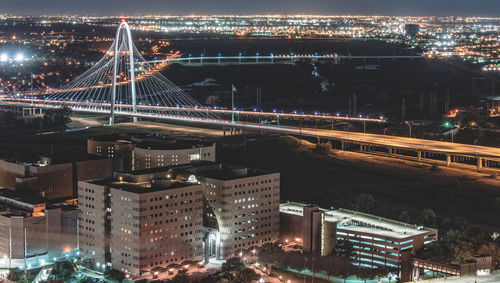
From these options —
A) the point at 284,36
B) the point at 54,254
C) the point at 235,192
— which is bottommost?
the point at 54,254

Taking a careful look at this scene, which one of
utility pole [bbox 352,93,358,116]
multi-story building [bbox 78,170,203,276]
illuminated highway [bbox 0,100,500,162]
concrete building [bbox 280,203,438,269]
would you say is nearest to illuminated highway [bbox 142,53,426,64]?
utility pole [bbox 352,93,358,116]

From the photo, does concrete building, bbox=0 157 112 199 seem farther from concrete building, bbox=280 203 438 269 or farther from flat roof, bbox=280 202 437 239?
concrete building, bbox=280 203 438 269

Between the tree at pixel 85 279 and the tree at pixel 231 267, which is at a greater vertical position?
the tree at pixel 231 267

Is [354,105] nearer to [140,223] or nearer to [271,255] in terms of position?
[271,255]

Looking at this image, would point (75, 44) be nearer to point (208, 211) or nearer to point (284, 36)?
point (284, 36)

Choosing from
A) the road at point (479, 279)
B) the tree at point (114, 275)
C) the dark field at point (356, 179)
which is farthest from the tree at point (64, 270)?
the dark field at point (356, 179)

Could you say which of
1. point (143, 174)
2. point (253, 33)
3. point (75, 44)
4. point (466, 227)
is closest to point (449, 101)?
point (466, 227)

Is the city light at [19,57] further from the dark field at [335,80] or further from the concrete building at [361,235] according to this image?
the concrete building at [361,235]
